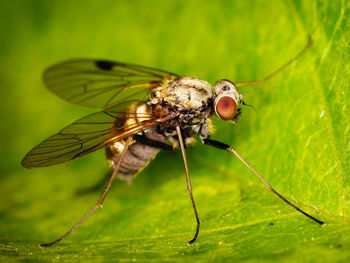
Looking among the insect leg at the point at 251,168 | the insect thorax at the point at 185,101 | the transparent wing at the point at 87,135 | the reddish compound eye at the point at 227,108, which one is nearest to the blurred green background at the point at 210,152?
the insect leg at the point at 251,168

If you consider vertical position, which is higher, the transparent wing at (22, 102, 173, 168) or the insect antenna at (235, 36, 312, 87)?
the insect antenna at (235, 36, 312, 87)

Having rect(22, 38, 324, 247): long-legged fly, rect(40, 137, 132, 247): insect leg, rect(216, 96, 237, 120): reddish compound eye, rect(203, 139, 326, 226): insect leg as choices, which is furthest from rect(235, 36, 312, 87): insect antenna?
rect(40, 137, 132, 247): insect leg

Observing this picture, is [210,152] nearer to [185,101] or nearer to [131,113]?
[185,101]

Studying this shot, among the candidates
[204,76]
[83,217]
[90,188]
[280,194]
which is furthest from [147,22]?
[280,194]

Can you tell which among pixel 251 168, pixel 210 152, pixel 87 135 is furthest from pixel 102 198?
pixel 251 168

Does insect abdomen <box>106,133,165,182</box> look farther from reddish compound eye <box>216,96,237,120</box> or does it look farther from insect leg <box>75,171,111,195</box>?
reddish compound eye <box>216,96,237,120</box>

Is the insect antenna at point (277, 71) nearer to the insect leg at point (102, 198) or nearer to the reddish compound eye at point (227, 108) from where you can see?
the reddish compound eye at point (227, 108)

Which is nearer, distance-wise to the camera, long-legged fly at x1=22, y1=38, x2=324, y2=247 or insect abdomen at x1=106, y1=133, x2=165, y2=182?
long-legged fly at x1=22, y1=38, x2=324, y2=247

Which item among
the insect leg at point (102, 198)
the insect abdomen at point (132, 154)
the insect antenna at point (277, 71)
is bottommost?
the insect leg at point (102, 198)
